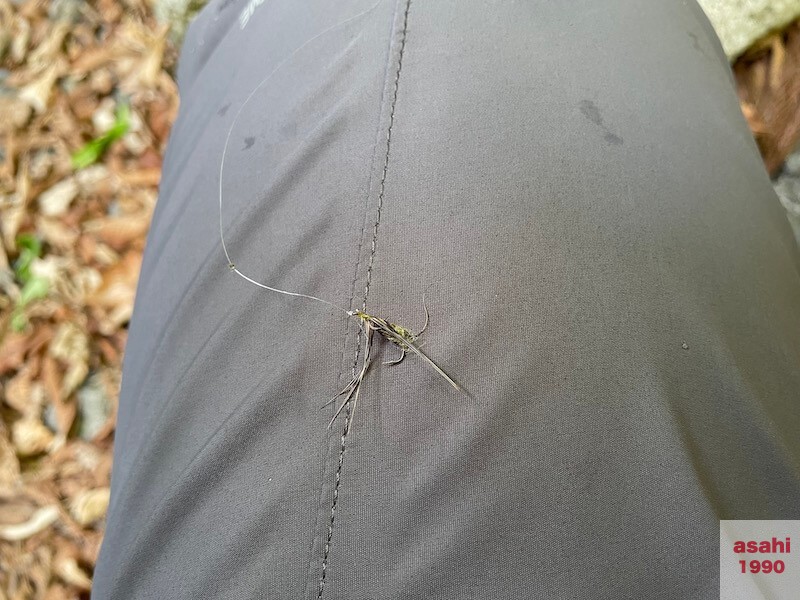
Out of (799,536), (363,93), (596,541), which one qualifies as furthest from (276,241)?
(799,536)

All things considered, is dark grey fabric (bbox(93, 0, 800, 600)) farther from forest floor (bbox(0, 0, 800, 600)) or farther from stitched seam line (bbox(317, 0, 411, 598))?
forest floor (bbox(0, 0, 800, 600))

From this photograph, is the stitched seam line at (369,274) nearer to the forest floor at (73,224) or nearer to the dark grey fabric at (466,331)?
the dark grey fabric at (466,331)

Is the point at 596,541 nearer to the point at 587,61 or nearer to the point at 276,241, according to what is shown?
the point at 276,241

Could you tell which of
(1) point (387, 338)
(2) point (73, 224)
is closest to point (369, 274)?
(1) point (387, 338)

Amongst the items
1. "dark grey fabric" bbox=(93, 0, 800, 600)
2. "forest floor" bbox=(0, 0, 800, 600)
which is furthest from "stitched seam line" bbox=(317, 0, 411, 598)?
"forest floor" bbox=(0, 0, 800, 600)

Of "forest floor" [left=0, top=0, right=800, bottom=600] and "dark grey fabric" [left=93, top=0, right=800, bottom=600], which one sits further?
"forest floor" [left=0, top=0, right=800, bottom=600]

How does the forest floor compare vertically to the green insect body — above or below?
below

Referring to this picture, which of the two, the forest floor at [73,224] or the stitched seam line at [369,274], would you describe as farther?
the forest floor at [73,224]

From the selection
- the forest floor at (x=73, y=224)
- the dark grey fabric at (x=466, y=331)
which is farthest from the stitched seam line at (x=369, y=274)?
the forest floor at (x=73, y=224)
